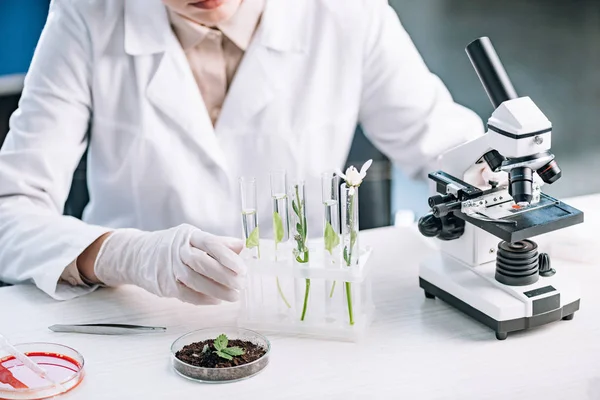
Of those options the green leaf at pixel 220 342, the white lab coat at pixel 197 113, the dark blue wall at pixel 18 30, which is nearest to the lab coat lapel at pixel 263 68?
the white lab coat at pixel 197 113

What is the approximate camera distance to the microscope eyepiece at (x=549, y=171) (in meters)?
1.52

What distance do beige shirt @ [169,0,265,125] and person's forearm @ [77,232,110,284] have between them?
0.58 metres

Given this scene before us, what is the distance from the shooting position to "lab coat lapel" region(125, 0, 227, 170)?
2.14 m

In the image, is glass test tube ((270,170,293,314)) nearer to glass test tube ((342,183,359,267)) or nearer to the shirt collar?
glass test tube ((342,183,359,267))

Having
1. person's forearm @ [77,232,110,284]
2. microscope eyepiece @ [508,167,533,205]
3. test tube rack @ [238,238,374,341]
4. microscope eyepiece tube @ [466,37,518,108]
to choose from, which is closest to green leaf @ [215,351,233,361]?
test tube rack @ [238,238,374,341]

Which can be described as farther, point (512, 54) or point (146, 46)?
point (512, 54)

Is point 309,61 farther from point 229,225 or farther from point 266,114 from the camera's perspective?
point 229,225

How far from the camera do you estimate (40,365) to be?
4.79 feet

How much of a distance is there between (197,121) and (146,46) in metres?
0.23

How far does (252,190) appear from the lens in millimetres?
1573

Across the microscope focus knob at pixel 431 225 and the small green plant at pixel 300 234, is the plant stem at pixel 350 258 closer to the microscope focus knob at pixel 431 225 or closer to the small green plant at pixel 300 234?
the small green plant at pixel 300 234

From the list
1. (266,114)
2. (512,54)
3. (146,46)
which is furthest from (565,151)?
(146,46)

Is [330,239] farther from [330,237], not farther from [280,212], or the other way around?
[280,212]

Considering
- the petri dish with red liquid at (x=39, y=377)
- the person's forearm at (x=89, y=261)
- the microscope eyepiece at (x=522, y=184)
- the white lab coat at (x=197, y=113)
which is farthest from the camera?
the white lab coat at (x=197, y=113)
